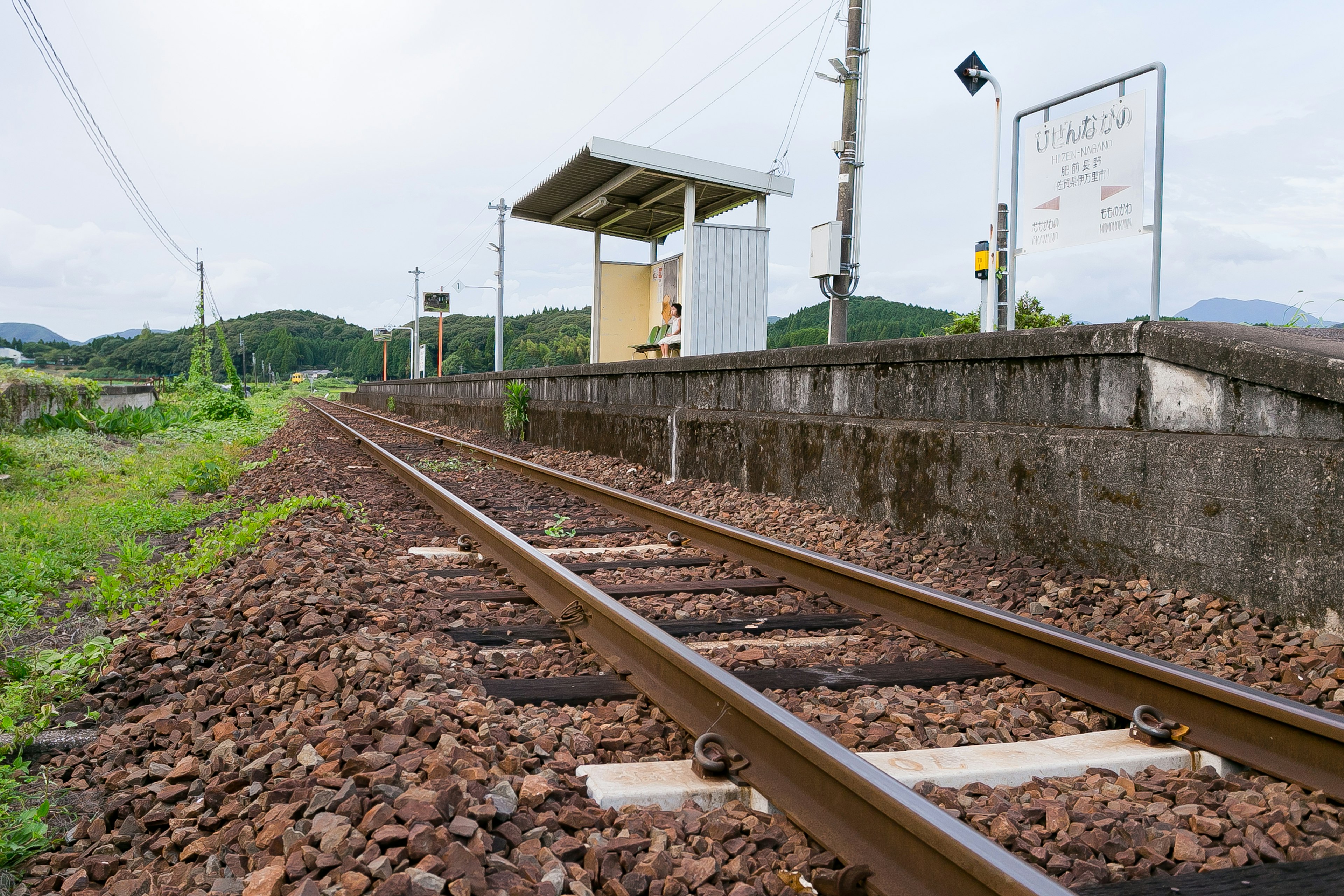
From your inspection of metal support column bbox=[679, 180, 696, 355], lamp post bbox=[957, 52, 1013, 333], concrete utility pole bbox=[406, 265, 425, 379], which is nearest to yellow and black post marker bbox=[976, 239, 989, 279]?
lamp post bbox=[957, 52, 1013, 333]

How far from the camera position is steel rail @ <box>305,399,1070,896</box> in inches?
67.4

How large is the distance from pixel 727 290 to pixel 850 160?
14.6 ft

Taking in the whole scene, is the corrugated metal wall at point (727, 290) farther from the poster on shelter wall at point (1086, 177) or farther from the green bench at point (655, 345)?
the poster on shelter wall at point (1086, 177)

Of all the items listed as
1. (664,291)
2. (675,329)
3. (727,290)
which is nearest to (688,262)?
(727,290)

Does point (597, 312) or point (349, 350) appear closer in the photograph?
point (597, 312)

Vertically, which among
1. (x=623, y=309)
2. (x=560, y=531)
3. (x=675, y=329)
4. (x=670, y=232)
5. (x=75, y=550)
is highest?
(x=670, y=232)

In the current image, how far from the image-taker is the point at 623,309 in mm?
21469

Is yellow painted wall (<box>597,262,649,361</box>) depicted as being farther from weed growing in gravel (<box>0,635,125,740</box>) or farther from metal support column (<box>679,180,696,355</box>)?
weed growing in gravel (<box>0,635,125,740</box>)

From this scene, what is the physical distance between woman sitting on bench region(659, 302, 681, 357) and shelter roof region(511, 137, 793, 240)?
6.41ft

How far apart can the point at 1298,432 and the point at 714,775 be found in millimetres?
2859

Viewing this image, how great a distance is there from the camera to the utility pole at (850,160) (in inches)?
531

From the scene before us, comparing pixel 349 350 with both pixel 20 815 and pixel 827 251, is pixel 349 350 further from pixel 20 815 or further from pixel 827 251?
pixel 20 815

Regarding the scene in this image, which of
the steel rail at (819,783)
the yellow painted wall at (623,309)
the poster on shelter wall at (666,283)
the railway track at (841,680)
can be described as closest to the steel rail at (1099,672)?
the railway track at (841,680)

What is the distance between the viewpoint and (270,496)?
8.14m
